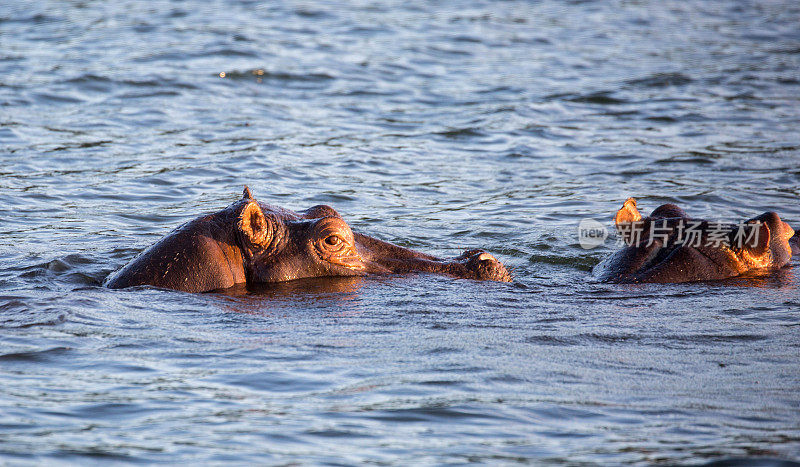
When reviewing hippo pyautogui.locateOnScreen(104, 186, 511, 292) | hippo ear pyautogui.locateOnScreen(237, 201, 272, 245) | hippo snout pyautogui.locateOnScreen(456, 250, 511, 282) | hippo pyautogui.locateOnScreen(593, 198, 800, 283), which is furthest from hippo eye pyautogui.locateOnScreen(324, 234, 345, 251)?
hippo pyautogui.locateOnScreen(593, 198, 800, 283)

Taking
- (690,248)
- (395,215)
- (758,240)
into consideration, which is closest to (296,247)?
(690,248)

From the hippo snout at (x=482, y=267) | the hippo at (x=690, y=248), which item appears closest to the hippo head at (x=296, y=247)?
the hippo snout at (x=482, y=267)

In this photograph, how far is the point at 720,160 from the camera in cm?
1420

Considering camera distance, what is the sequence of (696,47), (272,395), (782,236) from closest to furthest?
(272,395)
(782,236)
(696,47)

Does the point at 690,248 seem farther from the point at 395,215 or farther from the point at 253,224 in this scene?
the point at 395,215

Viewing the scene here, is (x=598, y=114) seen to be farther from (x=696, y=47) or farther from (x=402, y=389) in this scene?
(x=402, y=389)

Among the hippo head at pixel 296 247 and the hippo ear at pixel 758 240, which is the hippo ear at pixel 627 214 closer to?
the hippo ear at pixel 758 240

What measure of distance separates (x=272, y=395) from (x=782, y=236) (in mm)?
4777

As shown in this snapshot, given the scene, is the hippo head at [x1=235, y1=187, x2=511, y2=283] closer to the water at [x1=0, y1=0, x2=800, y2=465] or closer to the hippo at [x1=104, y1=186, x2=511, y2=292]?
the hippo at [x1=104, y1=186, x2=511, y2=292]

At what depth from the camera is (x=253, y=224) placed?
6914mm

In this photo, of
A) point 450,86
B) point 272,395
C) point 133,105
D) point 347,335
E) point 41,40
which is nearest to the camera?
point 272,395

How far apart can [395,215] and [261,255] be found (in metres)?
4.40

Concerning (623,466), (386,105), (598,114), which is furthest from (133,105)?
(623,466)

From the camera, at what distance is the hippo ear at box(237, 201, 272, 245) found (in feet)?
22.5
